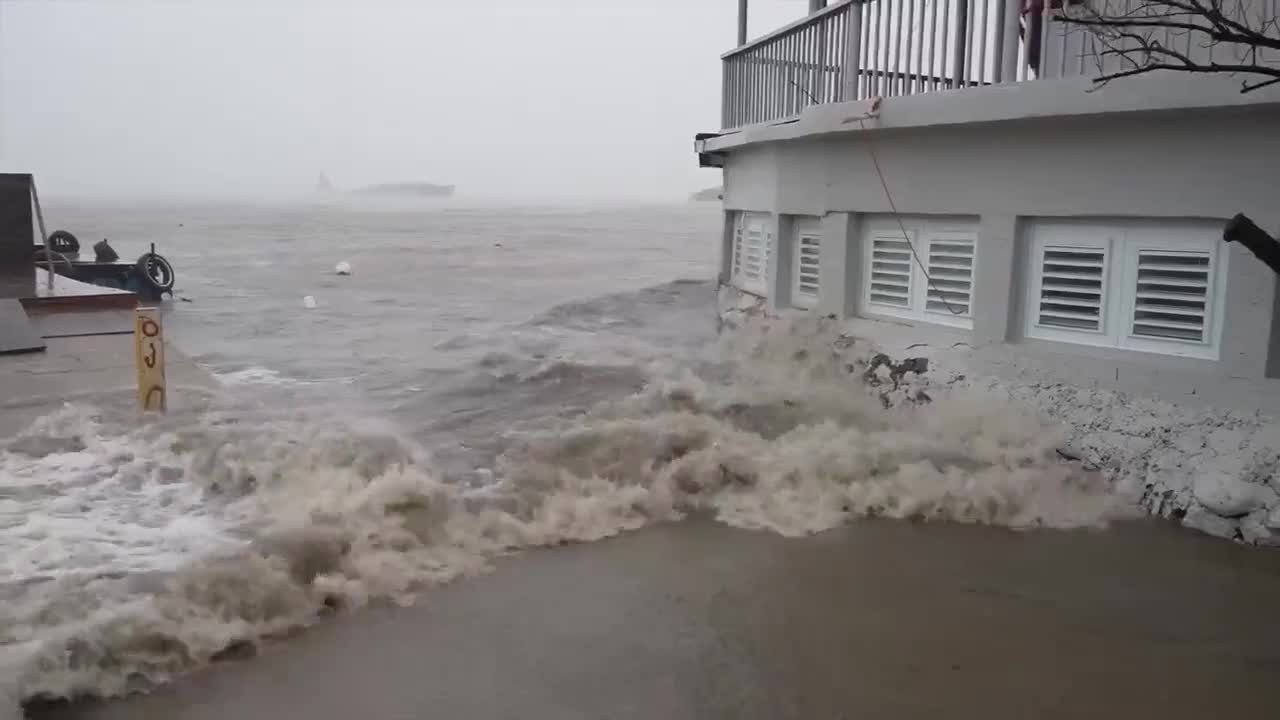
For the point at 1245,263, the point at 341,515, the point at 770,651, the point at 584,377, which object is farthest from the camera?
the point at 584,377

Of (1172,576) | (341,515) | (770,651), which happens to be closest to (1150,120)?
(1172,576)

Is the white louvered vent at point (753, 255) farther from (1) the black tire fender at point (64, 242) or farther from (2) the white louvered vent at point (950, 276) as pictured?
(1) the black tire fender at point (64, 242)

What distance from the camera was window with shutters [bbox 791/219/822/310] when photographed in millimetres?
9859

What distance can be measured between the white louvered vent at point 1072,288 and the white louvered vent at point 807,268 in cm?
273

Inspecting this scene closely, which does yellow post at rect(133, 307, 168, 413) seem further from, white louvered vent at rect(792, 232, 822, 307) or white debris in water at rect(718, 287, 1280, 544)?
white debris in water at rect(718, 287, 1280, 544)

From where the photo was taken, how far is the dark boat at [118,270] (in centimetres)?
2184

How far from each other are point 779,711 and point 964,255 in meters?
4.82

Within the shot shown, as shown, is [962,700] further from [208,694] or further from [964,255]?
[964,255]

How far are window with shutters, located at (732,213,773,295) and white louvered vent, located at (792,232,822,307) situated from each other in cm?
60

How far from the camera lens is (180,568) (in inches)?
221

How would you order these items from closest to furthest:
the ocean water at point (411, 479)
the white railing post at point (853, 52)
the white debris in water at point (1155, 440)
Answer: the ocean water at point (411, 479) → the white debris in water at point (1155, 440) → the white railing post at point (853, 52)

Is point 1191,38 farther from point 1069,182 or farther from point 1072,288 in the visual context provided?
point 1072,288

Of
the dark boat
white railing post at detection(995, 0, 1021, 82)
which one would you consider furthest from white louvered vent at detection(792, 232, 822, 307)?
the dark boat

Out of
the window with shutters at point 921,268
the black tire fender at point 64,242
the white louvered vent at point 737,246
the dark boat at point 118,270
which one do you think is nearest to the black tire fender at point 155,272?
the dark boat at point 118,270
